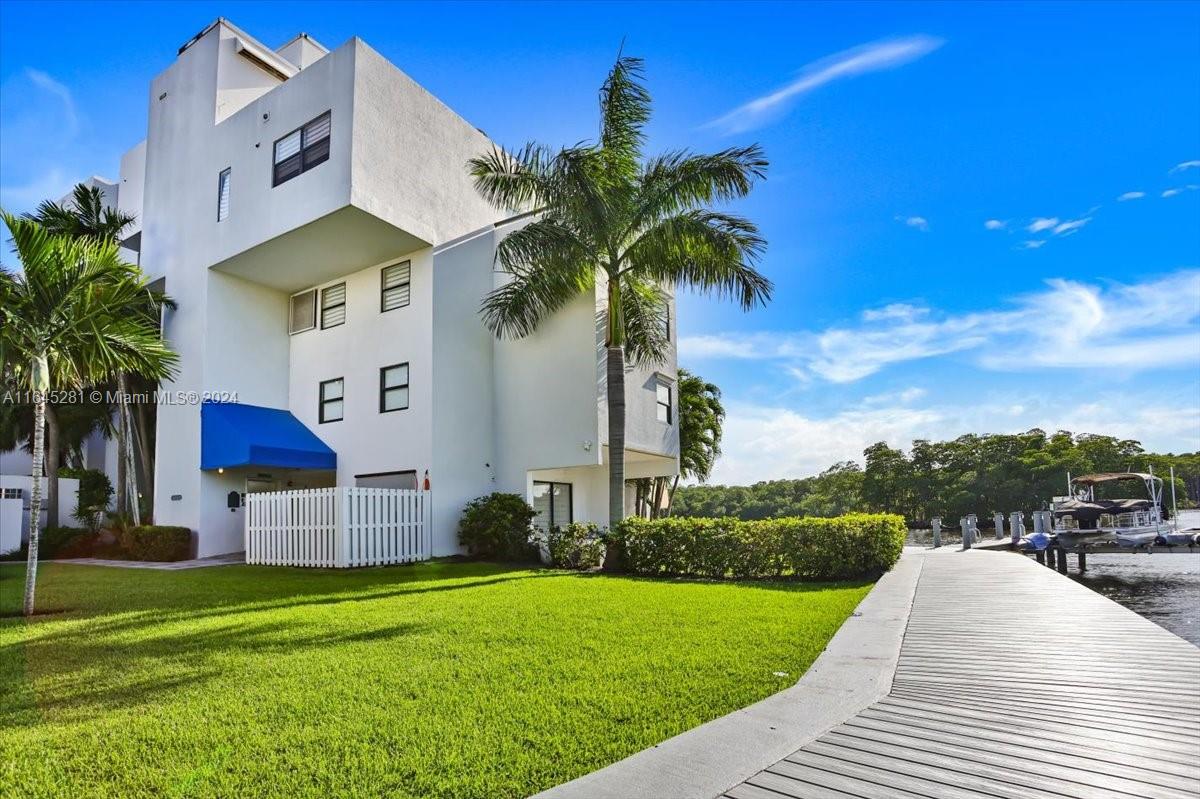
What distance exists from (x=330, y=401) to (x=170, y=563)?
5.16 m

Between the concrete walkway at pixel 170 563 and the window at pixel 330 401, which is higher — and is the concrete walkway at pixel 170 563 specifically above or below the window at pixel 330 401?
below

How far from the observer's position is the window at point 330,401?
700 inches

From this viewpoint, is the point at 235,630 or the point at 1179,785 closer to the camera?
the point at 1179,785

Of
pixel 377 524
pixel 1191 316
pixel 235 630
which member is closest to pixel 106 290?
pixel 235 630

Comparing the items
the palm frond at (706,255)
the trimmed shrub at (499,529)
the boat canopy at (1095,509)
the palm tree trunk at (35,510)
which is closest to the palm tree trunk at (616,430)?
the palm frond at (706,255)

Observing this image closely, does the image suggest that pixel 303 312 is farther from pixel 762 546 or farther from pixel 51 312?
pixel 762 546

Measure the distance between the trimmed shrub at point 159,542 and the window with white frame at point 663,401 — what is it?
12116mm

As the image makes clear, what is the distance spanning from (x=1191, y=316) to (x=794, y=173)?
9.56 m

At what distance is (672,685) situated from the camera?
4.71 m

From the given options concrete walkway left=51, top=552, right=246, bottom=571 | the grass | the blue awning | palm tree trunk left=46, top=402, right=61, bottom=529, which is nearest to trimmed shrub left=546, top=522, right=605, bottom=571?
the grass

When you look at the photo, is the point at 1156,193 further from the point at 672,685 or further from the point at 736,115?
the point at 672,685

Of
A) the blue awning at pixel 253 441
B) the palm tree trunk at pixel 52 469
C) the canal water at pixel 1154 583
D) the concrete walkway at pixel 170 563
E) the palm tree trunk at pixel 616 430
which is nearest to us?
the canal water at pixel 1154 583

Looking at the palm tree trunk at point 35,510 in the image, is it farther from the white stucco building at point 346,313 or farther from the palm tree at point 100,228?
the palm tree at point 100,228

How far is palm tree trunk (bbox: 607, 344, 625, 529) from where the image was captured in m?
14.0
